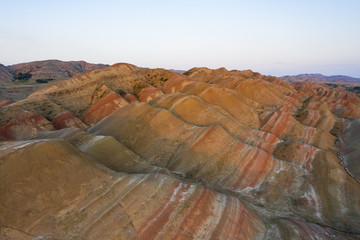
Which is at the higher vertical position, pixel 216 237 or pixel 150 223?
pixel 150 223

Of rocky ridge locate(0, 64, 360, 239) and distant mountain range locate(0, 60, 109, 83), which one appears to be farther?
distant mountain range locate(0, 60, 109, 83)

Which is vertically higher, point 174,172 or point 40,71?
point 40,71

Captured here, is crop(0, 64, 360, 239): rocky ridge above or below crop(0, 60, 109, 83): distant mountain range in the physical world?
below

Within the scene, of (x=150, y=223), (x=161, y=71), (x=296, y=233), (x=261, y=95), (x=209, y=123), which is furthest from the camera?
(x=161, y=71)

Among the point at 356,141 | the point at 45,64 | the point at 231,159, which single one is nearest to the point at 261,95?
the point at 356,141

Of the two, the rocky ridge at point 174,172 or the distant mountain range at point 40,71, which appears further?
the distant mountain range at point 40,71

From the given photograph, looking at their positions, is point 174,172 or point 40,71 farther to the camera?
point 40,71

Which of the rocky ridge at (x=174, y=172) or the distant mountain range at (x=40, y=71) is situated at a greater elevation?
the distant mountain range at (x=40, y=71)

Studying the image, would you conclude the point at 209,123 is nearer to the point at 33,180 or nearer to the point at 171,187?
the point at 171,187
